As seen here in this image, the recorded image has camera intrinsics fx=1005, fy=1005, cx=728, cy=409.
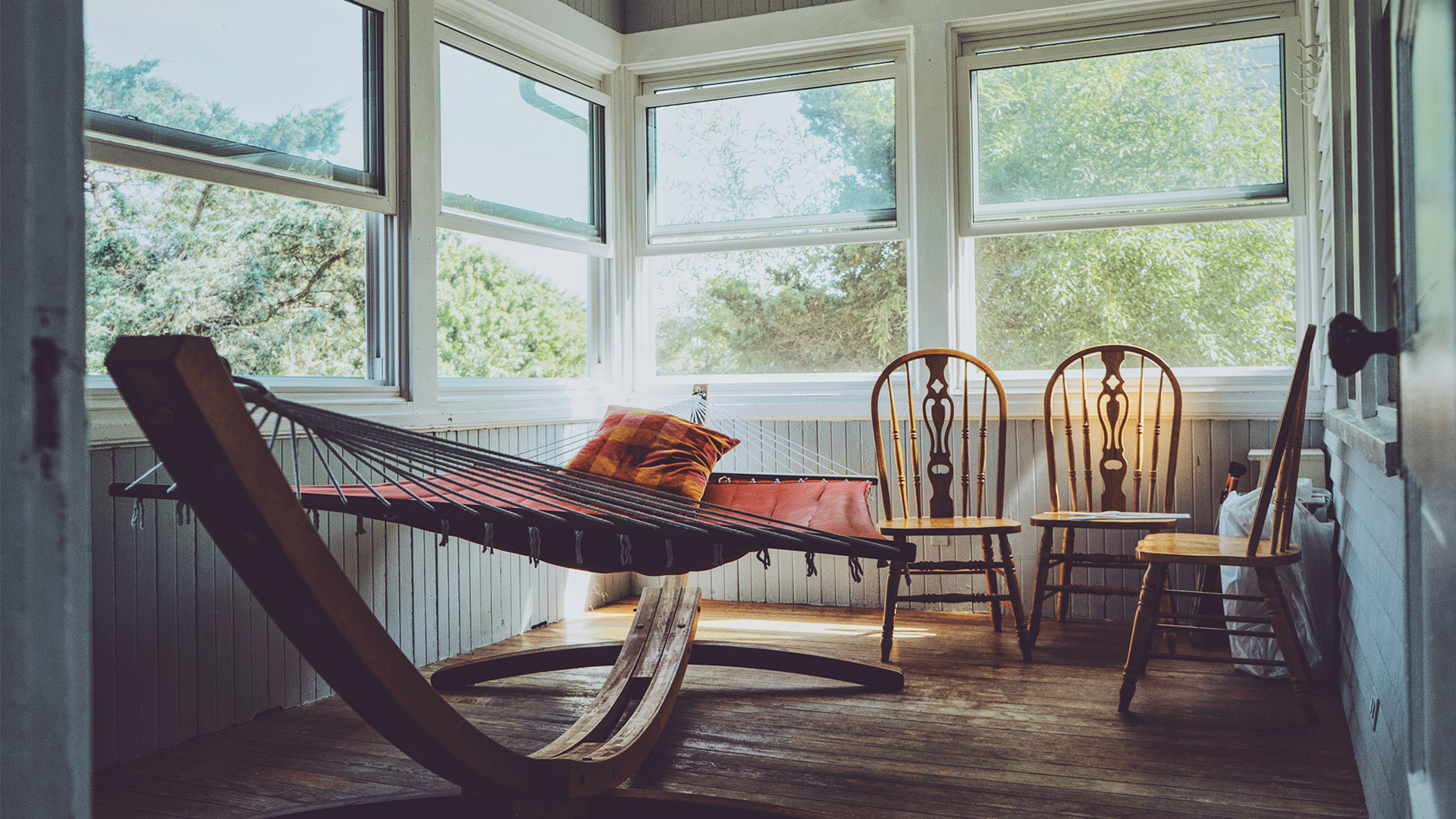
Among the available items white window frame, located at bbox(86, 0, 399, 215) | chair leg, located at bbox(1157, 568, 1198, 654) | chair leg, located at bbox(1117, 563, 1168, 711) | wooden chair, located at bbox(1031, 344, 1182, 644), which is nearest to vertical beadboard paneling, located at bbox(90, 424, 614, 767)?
white window frame, located at bbox(86, 0, 399, 215)

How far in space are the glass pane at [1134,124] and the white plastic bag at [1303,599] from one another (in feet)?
4.08

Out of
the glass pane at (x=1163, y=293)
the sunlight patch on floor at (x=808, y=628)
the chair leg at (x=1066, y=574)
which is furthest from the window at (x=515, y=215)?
the chair leg at (x=1066, y=574)

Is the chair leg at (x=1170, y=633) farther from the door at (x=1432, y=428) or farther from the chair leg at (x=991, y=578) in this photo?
the door at (x=1432, y=428)

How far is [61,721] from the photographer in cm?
54

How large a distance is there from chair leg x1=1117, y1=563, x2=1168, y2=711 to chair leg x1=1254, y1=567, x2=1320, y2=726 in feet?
0.76

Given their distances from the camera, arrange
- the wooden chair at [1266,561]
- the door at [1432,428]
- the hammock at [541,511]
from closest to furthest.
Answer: the door at [1432,428], the hammock at [541,511], the wooden chair at [1266,561]

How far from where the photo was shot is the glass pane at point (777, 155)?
386 centimetres

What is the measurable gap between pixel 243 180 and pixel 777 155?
2.09m

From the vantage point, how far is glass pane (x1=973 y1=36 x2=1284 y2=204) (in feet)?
11.1

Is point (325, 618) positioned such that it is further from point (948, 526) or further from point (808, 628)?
point (808, 628)

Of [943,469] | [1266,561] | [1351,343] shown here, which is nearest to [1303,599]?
[1266,561]

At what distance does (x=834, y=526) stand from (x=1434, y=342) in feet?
5.13

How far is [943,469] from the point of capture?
3.56 m

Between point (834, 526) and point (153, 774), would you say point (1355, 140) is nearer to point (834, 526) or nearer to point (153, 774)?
point (834, 526)
